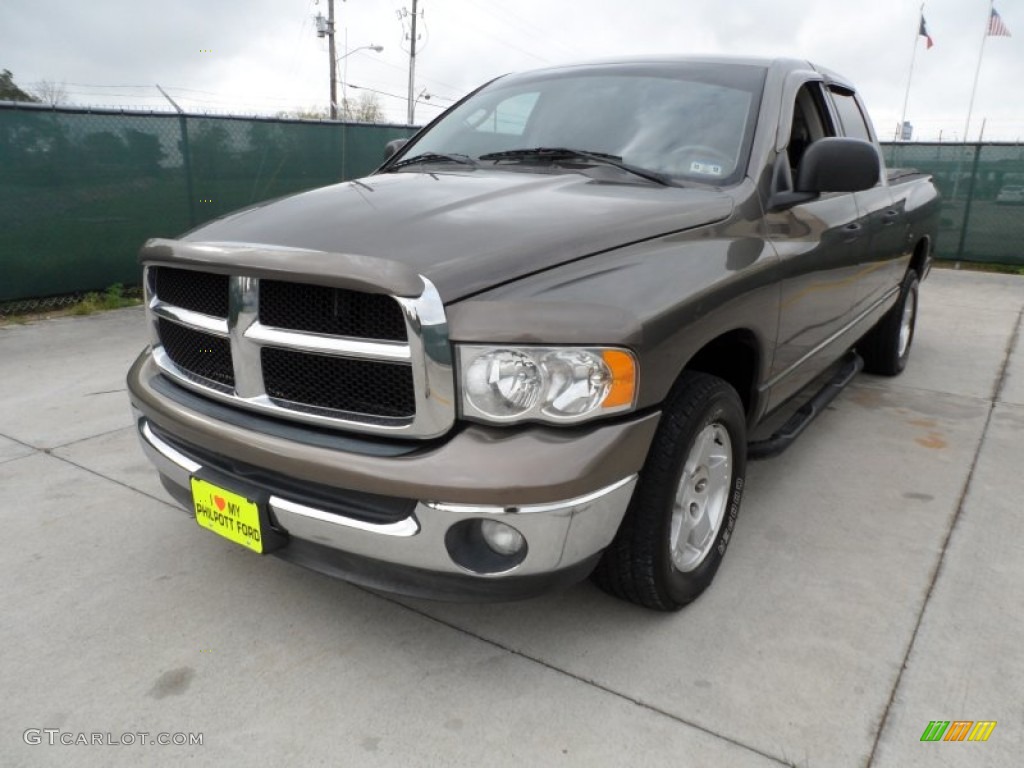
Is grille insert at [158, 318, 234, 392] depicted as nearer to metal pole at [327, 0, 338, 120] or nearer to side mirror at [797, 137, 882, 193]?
side mirror at [797, 137, 882, 193]

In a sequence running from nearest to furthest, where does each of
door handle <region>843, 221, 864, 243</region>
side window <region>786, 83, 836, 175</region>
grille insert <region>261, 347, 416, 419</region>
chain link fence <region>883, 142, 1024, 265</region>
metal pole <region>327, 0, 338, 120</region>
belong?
grille insert <region>261, 347, 416, 419</region> → side window <region>786, 83, 836, 175</region> → door handle <region>843, 221, 864, 243</region> → chain link fence <region>883, 142, 1024, 265</region> → metal pole <region>327, 0, 338, 120</region>

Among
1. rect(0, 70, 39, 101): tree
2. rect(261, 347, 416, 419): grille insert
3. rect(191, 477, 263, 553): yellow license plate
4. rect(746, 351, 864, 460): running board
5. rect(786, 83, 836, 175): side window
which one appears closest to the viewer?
rect(261, 347, 416, 419): grille insert

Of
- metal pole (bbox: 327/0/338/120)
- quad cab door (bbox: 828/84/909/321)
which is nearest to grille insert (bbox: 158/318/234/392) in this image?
quad cab door (bbox: 828/84/909/321)

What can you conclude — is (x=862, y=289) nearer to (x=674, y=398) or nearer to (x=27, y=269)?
(x=674, y=398)

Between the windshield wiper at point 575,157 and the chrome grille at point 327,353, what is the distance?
48.4 inches

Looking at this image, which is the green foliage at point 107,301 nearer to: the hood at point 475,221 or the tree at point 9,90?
the hood at point 475,221

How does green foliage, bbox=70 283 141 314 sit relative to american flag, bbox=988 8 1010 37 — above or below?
below

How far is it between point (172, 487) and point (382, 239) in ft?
3.77

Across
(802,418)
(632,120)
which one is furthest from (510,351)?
(802,418)

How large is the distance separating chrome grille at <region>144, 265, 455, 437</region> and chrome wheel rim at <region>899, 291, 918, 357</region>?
4.36 meters

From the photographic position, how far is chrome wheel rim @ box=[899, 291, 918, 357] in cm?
536

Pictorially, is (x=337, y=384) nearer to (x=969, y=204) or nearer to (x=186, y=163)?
(x=186, y=163)

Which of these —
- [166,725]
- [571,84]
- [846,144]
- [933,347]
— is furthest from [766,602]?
[933,347]

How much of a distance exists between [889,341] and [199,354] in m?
4.43
